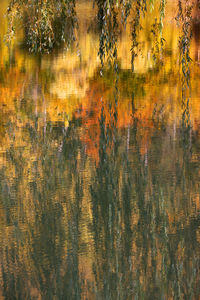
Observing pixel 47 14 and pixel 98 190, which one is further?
pixel 98 190

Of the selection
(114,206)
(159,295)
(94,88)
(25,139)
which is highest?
(94,88)

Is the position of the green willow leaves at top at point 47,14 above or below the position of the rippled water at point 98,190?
above

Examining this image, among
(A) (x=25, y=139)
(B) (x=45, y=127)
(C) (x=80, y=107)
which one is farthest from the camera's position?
(C) (x=80, y=107)

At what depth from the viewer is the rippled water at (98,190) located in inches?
236

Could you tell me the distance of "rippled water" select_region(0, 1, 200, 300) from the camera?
5996mm

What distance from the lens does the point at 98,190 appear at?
8664 mm

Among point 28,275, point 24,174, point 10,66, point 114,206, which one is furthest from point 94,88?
point 28,275

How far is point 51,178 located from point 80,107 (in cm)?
566

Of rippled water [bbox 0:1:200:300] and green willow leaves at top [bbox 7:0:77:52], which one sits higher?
green willow leaves at top [bbox 7:0:77:52]

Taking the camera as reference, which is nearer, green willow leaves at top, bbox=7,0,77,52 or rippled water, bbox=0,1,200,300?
green willow leaves at top, bbox=7,0,77,52

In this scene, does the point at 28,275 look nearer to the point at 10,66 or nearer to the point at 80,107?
the point at 80,107

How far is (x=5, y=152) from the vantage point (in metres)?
10.4

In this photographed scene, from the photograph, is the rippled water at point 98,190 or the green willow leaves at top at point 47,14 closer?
the green willow leaves at top at point 47,14

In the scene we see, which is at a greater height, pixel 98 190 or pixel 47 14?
pixel 47 14
